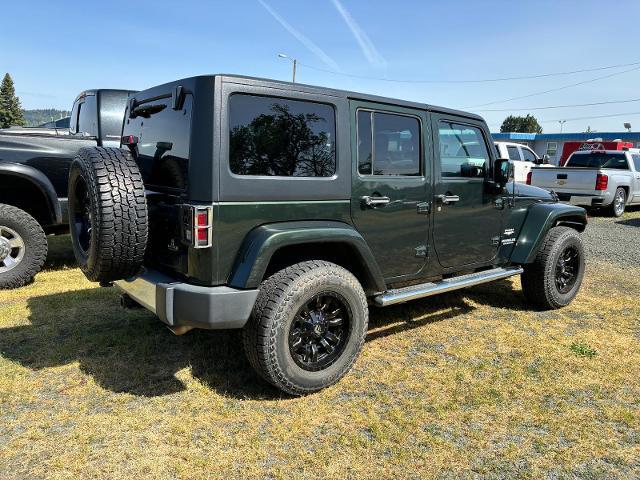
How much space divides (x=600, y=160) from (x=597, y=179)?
1881 mm

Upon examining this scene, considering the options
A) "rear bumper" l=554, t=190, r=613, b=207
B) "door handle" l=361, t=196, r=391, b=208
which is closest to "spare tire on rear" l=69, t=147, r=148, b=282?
"door handle" l=361, t=196, r=391, b=208

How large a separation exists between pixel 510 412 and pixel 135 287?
2.45 m

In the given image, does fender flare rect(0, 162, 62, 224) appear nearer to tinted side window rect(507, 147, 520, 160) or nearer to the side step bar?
the side step bar

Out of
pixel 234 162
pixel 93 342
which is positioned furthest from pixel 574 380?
pixel 93 342

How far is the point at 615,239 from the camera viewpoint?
938 centimetres

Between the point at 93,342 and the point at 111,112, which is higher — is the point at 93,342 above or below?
below

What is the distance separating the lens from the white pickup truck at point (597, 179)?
39.8 ft

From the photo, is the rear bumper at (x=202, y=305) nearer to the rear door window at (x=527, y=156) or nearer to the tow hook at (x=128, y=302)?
the tow hook at (x=128, y=302)

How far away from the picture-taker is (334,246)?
3.33 m

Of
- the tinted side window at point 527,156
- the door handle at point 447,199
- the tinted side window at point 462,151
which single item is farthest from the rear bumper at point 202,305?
the tinted side window at point 527,156

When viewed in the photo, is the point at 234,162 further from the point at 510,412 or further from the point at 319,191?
the point at 510,412

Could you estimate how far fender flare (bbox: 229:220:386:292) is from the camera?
2.77 meters

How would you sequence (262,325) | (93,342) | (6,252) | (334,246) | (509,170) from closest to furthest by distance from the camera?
1. (262,325)
2. (334,246)
3. (93,342)
4. (509,170)
5. (6,252)

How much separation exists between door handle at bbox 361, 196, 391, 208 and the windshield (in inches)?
474
